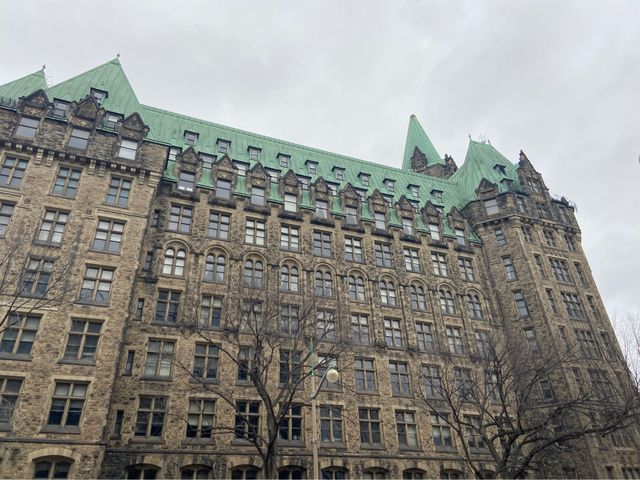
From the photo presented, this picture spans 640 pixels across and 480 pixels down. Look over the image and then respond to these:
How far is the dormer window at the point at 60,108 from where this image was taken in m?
34.9

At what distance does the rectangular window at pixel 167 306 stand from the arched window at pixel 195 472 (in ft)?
31.2

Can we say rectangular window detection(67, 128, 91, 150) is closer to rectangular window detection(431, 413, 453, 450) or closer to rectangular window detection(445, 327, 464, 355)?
rectangular window detection(445, 327, 464, 355)

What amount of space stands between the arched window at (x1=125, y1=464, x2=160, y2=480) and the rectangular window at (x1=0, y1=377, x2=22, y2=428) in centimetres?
701

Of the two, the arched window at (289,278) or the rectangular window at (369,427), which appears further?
the arched window at (289,278)

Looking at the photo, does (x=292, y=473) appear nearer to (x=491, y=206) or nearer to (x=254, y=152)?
(x=254, y=152)

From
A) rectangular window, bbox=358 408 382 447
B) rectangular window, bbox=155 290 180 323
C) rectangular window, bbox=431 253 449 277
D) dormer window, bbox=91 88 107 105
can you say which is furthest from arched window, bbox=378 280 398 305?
dormer window, bbox=91 88 107 105

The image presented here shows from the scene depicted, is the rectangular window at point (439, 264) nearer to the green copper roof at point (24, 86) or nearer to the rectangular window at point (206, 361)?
the rectangular window at point (206, 361)

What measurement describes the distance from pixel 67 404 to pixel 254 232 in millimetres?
18411

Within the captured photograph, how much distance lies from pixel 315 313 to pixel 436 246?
17.3m

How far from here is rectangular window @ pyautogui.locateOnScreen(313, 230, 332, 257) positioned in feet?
130

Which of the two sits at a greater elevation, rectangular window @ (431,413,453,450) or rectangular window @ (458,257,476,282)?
rectangular window @ (458,257,476,282)

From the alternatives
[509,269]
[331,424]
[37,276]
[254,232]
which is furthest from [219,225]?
[509,269]

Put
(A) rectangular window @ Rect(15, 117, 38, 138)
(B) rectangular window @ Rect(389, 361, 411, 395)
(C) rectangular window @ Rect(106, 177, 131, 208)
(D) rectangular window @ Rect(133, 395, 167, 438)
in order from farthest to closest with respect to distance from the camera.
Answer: (B) rectangular window @ Rect(389, 361, 411, 395) < (C) rectangular window @ Rect(106, 177, 131, 208) < (A) rectangular window @ Rect(15, 117, 38, 138) < (D) rectangular window @ Rect(133, 395, 167, 438)

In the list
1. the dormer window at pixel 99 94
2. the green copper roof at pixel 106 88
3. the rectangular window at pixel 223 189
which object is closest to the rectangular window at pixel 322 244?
the rectangular window at pixel 223 189
